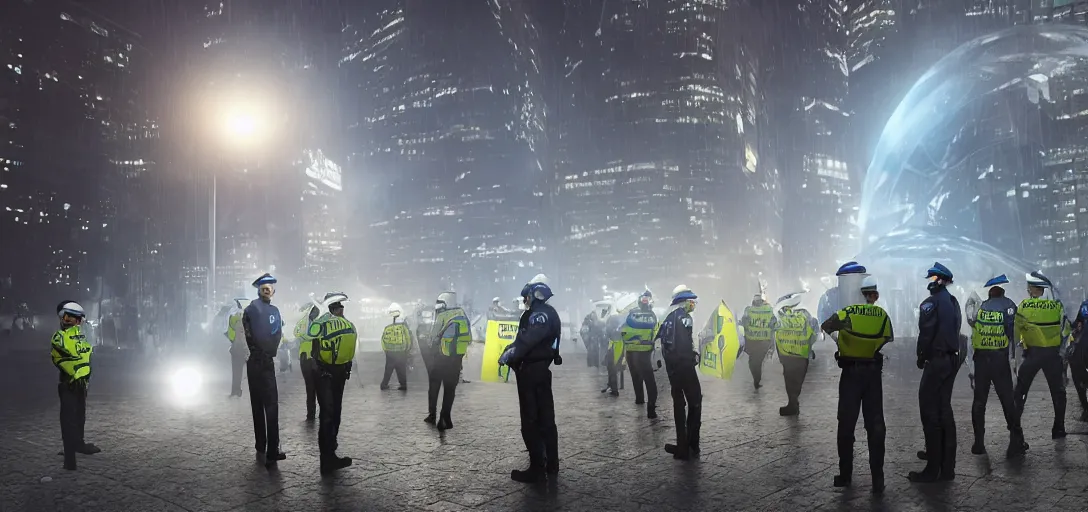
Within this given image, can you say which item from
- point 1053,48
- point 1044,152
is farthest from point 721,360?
point 1044,152

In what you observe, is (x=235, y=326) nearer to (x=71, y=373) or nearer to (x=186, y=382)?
(x=186, y=382)

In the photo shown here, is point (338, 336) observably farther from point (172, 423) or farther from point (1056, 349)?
point (1056, 349)

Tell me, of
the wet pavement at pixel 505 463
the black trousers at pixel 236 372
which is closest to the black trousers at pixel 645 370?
the wet pavement at pixel 505 463

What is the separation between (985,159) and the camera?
215 ft

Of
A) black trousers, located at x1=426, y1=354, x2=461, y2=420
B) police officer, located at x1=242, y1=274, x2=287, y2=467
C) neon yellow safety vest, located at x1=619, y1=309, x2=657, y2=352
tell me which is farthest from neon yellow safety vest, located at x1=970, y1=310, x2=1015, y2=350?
police officer, located at x1=242, y1=274, x2=287, y2=467

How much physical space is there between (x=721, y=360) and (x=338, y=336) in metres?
6.75

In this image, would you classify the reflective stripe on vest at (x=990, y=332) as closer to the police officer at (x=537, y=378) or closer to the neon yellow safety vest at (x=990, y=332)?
the neon yellow safety vest at (x=990, y=332)

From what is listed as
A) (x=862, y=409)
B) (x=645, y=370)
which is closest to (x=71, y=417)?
(x=645, y=370)

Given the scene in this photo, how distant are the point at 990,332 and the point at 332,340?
7.17 meters

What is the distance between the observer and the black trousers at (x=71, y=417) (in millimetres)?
7289

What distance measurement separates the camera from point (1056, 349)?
760cm

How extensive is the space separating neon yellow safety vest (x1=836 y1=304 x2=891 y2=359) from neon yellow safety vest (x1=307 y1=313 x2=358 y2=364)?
499cm

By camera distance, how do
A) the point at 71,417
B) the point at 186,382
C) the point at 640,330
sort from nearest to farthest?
the point at 71,417 → the point at 640,330 → the point at 186,382

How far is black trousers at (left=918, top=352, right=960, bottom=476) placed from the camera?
6.10 m
